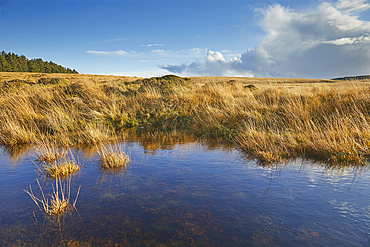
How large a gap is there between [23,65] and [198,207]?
11338 centimetres

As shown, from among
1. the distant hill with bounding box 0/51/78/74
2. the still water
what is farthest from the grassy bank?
the distant hill with bounding box 0/51/78/74

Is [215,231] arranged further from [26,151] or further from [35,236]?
[26,151]

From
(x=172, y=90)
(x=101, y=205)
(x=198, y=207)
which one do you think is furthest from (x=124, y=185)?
(x=172, y=90)

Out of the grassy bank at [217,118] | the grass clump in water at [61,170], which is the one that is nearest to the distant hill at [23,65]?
the grassy bank at [217,118]

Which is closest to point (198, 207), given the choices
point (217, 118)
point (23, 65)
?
point (217, 118)

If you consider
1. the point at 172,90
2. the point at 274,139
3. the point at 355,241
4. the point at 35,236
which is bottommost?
the point at 35,236

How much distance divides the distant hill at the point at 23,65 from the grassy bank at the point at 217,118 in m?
87.7

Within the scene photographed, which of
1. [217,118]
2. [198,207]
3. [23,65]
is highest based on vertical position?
[23,65]

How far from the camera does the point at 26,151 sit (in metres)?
7.34

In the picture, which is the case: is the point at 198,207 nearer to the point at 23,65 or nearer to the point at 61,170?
the point at 61,170

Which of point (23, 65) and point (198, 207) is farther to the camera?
point (23, 65)

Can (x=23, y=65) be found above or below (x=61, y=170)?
above

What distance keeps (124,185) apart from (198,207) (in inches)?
63.0

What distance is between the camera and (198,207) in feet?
12.4
